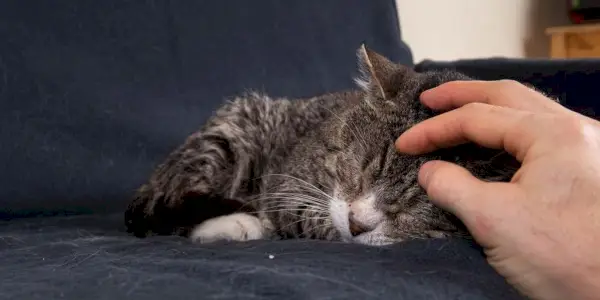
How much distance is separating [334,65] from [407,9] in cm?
103

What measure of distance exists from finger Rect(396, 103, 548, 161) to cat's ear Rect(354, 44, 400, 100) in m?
0.25

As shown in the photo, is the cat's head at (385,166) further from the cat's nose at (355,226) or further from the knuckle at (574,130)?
the knuckle at (574,130)

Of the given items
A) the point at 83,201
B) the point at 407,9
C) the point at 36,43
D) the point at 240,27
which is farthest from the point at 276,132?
the point at 407,9

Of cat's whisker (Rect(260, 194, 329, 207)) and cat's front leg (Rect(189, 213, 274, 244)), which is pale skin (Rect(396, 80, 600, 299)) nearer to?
cat's whisker (Rect(260, 194, 329, 207))

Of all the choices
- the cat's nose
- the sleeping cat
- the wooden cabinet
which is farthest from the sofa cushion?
the wooden cabinet

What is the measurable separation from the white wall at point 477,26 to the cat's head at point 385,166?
168cm

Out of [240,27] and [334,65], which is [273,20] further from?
[334,65]

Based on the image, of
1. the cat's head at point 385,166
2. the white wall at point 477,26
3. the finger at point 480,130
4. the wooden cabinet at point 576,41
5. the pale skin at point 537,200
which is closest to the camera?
the pale skin at point 537,200

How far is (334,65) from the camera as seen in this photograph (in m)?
2.13

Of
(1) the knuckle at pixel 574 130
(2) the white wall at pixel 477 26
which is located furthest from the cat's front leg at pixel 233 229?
(2) the white wall at pixel 477 26

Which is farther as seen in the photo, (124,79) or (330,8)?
(330,8)

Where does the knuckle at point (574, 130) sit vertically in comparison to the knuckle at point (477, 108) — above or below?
A: below

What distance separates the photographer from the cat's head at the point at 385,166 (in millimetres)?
1186

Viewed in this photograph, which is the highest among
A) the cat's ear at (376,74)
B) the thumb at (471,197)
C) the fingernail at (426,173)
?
the cat's ear at (376,74)
